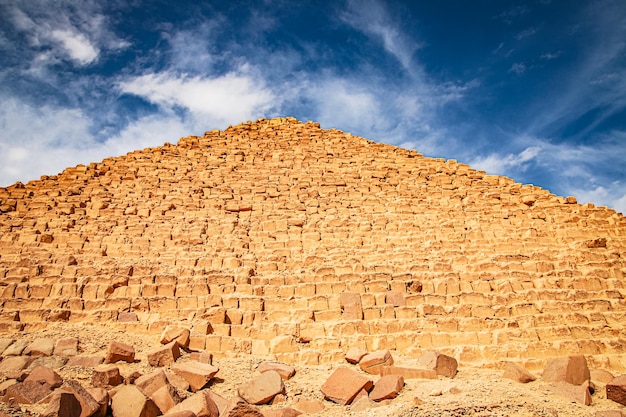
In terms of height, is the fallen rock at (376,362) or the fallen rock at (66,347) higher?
the fallen rock at (66,347)

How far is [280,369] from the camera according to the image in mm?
5980

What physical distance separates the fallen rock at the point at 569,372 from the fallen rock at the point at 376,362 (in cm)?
222

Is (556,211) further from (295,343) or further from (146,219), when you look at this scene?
(146,219)

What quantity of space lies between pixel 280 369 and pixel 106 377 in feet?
7.51

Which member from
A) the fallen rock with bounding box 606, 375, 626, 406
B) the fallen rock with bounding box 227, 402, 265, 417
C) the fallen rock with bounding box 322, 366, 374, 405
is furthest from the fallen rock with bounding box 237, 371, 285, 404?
the fallen rock with bounding box 606, 375, 626, 406

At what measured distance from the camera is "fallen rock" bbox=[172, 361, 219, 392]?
5.44 metres

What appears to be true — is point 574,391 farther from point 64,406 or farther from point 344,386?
point 64,406

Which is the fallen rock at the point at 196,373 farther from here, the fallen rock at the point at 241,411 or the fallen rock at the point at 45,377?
the fallen rock at the point at 45,377

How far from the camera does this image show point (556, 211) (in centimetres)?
1102

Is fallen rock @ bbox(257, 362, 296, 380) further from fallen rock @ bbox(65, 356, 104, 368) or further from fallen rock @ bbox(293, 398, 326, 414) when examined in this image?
fallen rock @ bbox(65, 356, 104, 368)

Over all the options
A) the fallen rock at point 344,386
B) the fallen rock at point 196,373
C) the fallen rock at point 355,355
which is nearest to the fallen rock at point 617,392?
the fallen rock at point 344,386

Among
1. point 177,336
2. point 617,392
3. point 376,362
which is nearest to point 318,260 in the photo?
point 376,362

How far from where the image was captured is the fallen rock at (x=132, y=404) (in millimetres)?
4395

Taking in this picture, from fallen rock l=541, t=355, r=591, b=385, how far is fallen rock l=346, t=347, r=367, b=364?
260 cm
